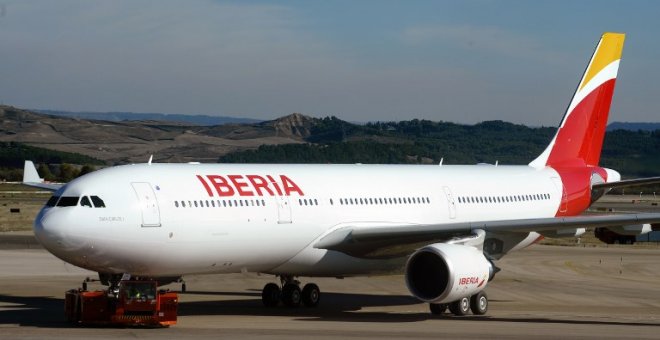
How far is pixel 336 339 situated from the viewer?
23.2m

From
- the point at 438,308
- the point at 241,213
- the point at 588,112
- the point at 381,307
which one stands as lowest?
the point at 381,307

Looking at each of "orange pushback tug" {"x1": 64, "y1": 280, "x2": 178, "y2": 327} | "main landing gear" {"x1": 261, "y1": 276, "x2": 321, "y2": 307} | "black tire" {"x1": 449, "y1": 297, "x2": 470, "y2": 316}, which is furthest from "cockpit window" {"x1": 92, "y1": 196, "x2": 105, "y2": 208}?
"black tire" {"x1": 449, "y1": 297, "x2": 470, "y2": 316}

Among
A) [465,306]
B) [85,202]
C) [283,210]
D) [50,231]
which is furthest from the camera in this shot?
[465,306]

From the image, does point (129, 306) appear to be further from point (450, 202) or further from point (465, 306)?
point (450, 202)

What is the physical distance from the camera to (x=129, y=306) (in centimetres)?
2503

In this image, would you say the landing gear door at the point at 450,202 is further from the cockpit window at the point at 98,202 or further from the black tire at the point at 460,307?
the cockpit window at the point at 98,202

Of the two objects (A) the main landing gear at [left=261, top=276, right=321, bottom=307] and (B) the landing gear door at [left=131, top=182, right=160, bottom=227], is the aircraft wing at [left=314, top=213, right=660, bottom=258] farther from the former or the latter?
(B) the landing gear door at [left=131, top=182, right=160, bottom=227]

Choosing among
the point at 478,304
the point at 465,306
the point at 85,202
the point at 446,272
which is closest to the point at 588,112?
the point at 478,304

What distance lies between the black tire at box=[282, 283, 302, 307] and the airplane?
0.03m

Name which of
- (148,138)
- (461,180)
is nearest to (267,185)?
(461,180)

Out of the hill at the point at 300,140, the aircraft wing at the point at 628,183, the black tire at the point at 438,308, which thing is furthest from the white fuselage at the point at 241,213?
the hill at the point at 300,140

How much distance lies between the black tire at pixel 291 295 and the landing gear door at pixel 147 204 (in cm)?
677

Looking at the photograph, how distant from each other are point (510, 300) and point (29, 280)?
16.2 metres

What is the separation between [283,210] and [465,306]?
212 inches
